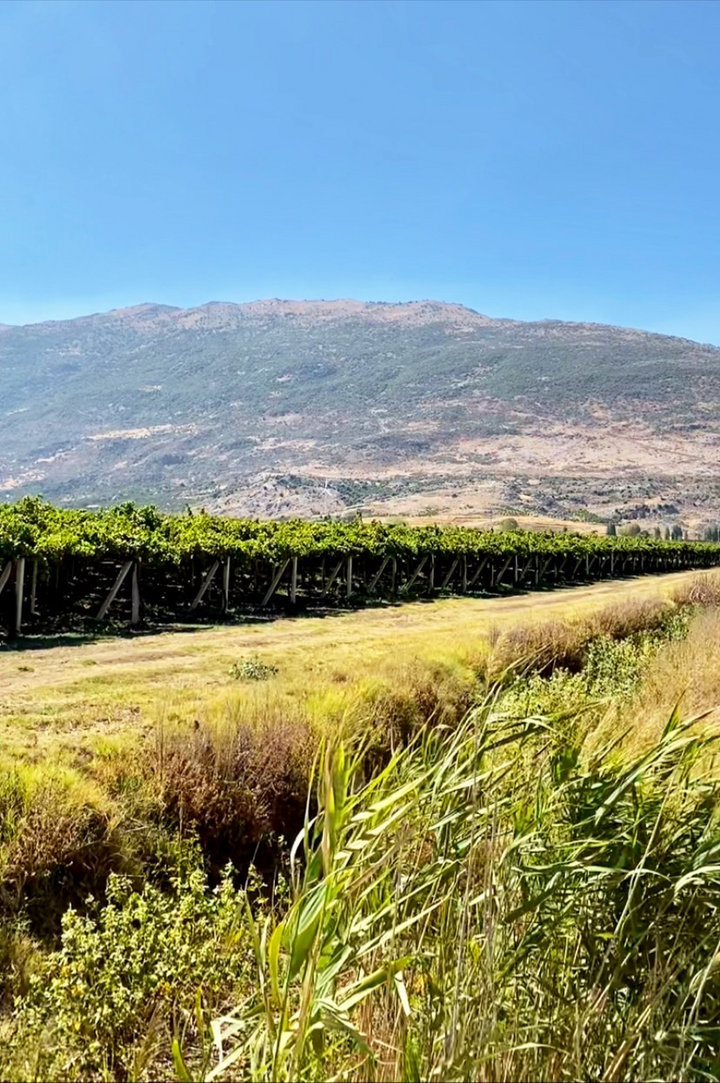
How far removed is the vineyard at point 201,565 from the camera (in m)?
18.3

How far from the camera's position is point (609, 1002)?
3824 millimetres

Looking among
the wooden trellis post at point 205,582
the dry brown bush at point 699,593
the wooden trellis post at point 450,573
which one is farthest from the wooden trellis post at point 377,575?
the dry brown bush at point 699,593

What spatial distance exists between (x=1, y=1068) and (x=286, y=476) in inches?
6332

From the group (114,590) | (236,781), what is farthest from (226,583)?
(236,781)

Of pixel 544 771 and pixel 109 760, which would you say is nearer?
pixel 544 771

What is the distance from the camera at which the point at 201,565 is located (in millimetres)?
23359

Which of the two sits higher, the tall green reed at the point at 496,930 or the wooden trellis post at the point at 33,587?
the wooden trellis post at the point at 33,587

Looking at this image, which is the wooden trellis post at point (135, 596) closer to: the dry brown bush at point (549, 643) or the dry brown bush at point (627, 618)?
the dry brown bush at point (549, 643)

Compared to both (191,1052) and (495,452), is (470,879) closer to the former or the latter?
(191,1052)

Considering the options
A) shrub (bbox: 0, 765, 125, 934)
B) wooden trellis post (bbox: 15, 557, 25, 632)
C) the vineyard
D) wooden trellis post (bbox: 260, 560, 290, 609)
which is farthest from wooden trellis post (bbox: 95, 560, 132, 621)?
shrub (bbox: 0, 765, 125, 934)

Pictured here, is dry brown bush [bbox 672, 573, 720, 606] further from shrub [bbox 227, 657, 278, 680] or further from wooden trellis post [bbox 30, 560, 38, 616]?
wooden trellis post [bbox 30, 560, 38, 616]

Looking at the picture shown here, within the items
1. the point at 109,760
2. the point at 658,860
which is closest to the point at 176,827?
the point at 109,760

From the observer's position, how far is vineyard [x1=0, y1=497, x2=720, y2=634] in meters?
18.3

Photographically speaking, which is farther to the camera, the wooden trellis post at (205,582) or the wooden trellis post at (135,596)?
the wooden trellis post at (205,582)
